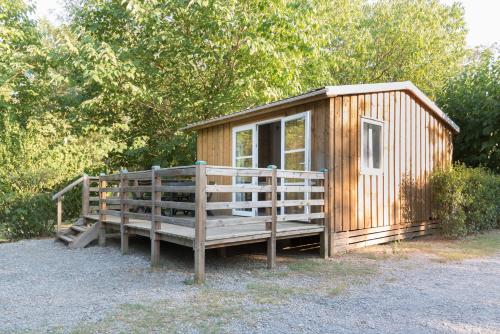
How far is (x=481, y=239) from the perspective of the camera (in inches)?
327

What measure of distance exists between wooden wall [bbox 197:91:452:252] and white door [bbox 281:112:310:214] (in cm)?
13

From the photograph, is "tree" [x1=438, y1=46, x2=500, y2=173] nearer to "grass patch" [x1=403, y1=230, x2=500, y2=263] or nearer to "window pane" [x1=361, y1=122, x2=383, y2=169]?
"grass patch" [x1=403, y1=230, x2=500, y2=263]

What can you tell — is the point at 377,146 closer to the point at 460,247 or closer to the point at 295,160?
the point at 295,160

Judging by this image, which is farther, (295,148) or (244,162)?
(244,162)

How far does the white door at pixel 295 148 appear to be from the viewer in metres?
7.02

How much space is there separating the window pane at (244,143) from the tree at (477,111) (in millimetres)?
6727

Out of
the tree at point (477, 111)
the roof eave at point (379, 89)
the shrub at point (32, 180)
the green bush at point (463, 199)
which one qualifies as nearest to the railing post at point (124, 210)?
the shrub at point (32, 180)

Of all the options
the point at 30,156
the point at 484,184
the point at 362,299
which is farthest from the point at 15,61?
the point at 484,184

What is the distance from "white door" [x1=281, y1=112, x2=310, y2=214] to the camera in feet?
23.0

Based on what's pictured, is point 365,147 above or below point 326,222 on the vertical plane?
above

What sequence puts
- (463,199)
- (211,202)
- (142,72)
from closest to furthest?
(211,202), (463,199), (142,72)

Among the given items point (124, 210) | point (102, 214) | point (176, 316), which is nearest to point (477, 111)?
point (124, 210)

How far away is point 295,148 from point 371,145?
1.49 metres

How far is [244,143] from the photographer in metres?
8.54
